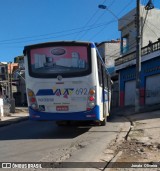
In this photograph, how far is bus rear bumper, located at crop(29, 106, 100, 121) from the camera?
1179 centimetres

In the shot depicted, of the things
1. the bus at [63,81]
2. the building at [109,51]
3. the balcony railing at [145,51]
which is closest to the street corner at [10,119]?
the bus at [63,81]

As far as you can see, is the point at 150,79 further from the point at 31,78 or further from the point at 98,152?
the point at 98,152

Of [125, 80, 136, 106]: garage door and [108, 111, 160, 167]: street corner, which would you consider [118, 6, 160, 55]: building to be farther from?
[108, 111, 160, 167]: street corner

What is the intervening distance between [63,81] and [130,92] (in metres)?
22.2

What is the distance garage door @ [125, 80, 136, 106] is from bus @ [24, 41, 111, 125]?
20.8 metres

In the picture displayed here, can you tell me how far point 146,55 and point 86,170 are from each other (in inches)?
894

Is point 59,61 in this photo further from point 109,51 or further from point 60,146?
point 109,51

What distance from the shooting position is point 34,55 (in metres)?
12.2

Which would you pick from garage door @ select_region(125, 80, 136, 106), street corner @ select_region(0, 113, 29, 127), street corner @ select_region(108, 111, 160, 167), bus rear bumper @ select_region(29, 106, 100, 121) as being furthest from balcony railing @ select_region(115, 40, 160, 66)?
bus rear bumper @ select_region(29, 106, 100, 121)

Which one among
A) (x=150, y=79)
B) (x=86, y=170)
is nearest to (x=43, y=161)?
(x=86, y=170)

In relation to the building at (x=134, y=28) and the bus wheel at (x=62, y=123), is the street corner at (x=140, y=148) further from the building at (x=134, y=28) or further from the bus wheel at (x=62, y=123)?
the building at (x=134, y=28)

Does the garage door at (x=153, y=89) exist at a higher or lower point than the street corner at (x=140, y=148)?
higher

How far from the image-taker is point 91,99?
38.5 ft

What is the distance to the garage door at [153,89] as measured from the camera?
88.4 ft
